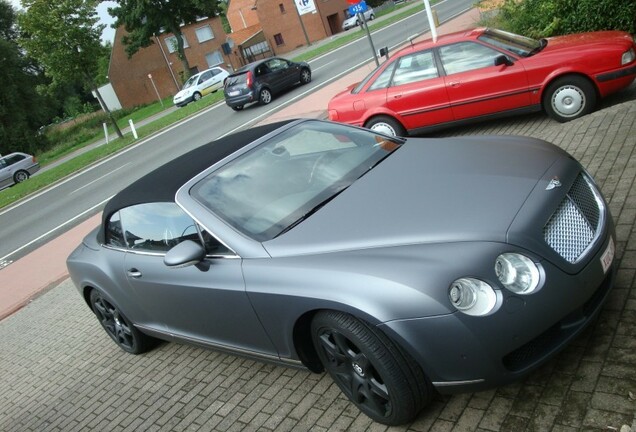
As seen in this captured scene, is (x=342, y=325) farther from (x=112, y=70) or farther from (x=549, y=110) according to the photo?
(x=112, y=70)

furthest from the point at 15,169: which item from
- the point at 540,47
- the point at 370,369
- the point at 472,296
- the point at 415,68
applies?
the point at 472,296

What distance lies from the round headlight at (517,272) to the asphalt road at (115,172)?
38.0 ft

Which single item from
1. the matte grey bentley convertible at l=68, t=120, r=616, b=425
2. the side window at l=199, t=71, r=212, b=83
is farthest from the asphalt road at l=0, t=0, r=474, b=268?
the side window at l=199, t=71, r=212, b=83

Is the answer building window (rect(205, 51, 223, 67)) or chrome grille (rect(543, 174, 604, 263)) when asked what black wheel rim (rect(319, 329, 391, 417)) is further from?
building window (rect(205, 51, 223, 67))

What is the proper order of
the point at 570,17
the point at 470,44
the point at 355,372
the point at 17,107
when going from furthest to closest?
the point at 17,107
the point at 570,17
the point at 470,44
the point at 355,372

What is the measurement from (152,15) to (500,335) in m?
49.5

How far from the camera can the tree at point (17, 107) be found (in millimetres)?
40750

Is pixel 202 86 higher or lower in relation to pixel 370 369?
higher

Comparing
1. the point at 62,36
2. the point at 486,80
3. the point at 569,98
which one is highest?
the point at 62,36

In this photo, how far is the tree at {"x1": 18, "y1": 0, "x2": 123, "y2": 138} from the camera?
21250 millimetres

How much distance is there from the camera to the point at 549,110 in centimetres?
739

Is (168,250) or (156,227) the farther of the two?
(156,227)

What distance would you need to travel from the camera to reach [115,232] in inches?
183

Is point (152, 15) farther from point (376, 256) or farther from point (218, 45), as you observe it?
point (376, 256)
